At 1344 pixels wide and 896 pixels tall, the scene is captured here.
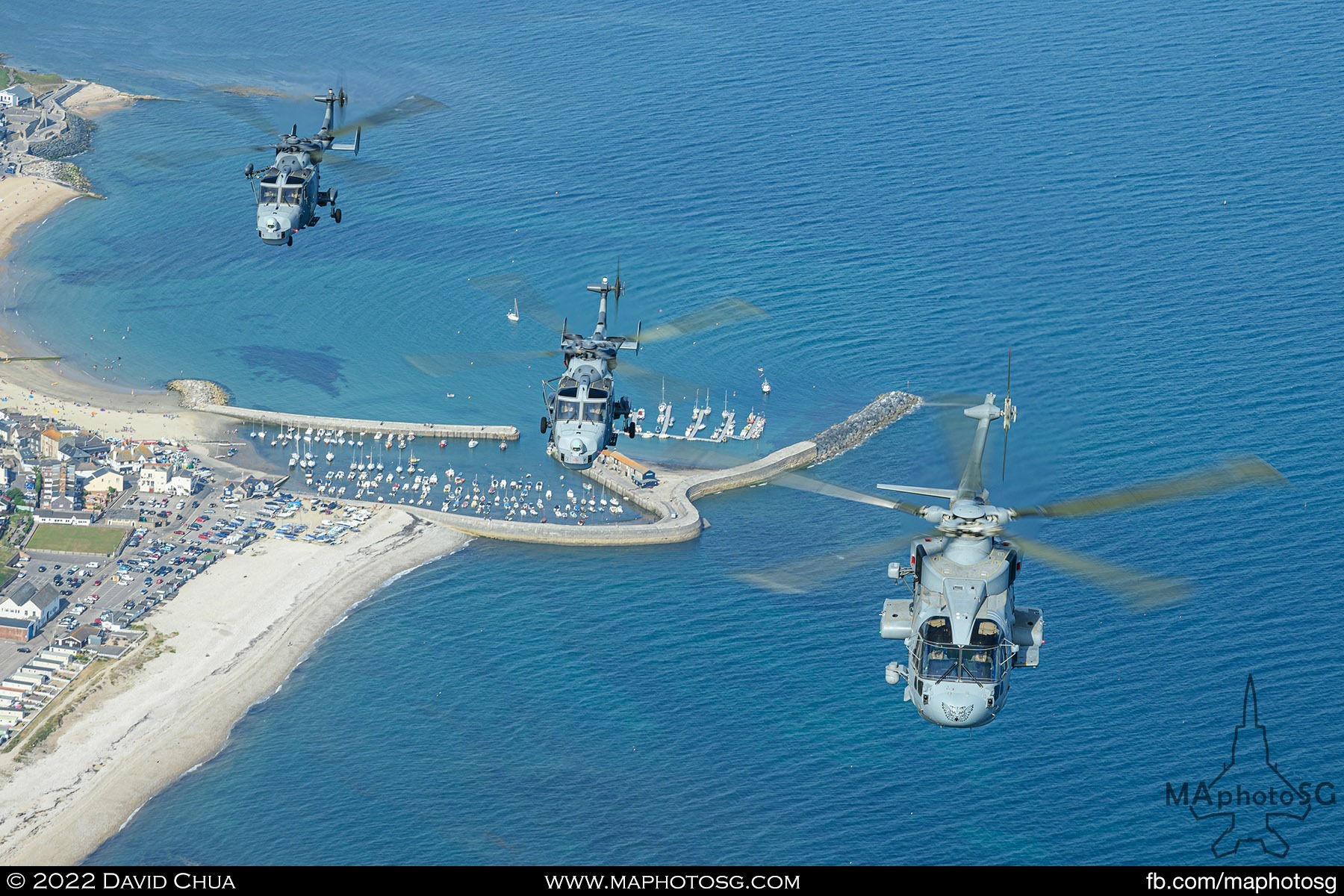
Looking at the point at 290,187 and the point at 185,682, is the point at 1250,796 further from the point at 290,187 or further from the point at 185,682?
the point at 185,682

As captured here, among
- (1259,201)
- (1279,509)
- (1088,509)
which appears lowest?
(1088,509)

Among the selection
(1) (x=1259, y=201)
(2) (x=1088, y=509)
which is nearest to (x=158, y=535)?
(2) (x=1088, y=509)

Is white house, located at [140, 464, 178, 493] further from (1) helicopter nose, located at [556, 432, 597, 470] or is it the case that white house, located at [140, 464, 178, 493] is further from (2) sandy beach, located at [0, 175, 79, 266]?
(1) helicopter nose, located at [556, 432, 597, 470]

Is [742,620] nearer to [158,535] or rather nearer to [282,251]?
[158,535]

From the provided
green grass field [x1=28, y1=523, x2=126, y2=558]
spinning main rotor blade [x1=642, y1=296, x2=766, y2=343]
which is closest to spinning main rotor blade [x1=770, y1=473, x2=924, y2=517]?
spinning main rotor blade [x1=642, y1=296, x2=766, y2=343]

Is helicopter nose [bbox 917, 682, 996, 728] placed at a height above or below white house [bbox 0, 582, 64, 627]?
below

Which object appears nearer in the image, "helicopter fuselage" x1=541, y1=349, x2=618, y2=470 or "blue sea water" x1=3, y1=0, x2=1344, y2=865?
"helicopter fuselage" x1=541, y1=349, x2=618, y2=470

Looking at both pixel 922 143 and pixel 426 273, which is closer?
pixel 426 273
